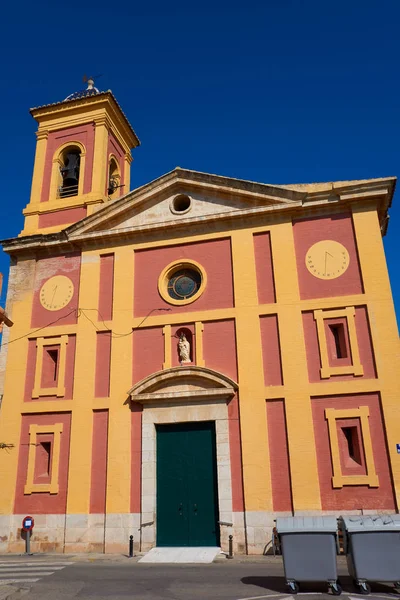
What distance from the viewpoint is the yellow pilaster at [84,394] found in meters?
14.6

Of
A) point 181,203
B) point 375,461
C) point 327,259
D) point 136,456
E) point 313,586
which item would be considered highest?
point 181,203

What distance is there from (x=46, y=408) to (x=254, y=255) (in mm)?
8058

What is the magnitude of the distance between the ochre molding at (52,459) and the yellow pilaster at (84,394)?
1.70 ft

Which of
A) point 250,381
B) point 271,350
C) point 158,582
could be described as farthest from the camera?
point 271,350

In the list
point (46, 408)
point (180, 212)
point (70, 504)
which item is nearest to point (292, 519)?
point (70, 504)

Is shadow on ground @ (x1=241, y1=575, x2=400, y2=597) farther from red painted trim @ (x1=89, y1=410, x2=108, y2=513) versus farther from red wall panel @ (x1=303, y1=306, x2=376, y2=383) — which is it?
red painted trim @ (x1=89, y1=410, x2=108, y2=513)

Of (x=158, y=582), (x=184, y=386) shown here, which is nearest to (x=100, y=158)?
(x=184, y=386)

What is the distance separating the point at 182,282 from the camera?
54.8 ft

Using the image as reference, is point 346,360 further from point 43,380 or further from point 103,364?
point 43,380

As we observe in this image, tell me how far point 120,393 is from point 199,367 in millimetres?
2585

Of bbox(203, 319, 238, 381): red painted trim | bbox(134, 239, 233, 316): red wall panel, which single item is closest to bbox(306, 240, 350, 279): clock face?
bbox(134, 239, 233, 316): red wall panel

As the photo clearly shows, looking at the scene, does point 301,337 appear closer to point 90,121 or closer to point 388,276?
point 388,276

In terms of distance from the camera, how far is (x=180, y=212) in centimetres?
1716

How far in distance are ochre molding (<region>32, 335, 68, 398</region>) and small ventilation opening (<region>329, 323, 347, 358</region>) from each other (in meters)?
8.40
